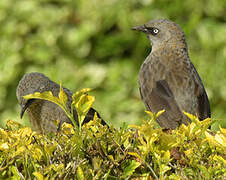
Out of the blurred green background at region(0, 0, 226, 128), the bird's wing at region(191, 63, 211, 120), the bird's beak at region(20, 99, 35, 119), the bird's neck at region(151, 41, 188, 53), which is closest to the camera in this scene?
the bird's beak at region(20, 99, 35, 119)

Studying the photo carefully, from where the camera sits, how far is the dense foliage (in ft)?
7.44

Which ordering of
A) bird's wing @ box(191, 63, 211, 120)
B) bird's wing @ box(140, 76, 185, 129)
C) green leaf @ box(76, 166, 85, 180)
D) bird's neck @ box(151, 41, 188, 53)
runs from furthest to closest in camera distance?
bird's neck @ box(151, 41, 188, 53) → bird's wing @ box(191, 63, 211, 120) → bird's wing @ box(140, 76, 185, 129) → green leaf @ box(76, 166, 85, 180)

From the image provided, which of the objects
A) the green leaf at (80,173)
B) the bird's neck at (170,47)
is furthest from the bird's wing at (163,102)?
the green leaf at (80,173)

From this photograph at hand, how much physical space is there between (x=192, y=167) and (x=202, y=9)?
4.82m

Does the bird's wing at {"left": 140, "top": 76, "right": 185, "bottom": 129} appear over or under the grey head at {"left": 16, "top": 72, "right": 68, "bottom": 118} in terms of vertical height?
under

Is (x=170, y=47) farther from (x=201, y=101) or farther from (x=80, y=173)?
(x=80, y=173)

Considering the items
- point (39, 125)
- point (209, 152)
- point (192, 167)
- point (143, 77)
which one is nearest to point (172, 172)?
point (192, 167)

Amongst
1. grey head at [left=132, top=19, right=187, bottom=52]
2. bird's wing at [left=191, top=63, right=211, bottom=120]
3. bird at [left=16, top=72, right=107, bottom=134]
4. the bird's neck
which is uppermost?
grey head at [left=132, top=19, right=187, bottom=52]

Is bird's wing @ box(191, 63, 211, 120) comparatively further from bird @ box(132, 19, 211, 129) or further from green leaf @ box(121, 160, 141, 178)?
green leaf @ box(121, 160, 141, 178)

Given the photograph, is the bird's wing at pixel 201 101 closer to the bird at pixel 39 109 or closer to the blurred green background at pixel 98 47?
the bird at pixel 39 109

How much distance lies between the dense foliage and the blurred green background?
3.99 m

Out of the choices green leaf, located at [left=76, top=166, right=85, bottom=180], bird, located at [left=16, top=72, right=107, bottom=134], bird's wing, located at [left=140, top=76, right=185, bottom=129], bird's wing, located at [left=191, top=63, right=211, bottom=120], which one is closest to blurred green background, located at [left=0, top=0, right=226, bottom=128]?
bird's wing, located at [left=140, top=76, right=185, bottom=129]

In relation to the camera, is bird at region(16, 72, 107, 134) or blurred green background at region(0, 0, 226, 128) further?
blurred green background at region(0, 0, 226, 128)

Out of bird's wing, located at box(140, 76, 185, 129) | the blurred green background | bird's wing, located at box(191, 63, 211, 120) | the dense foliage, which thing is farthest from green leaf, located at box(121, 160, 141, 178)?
the blurred green background
